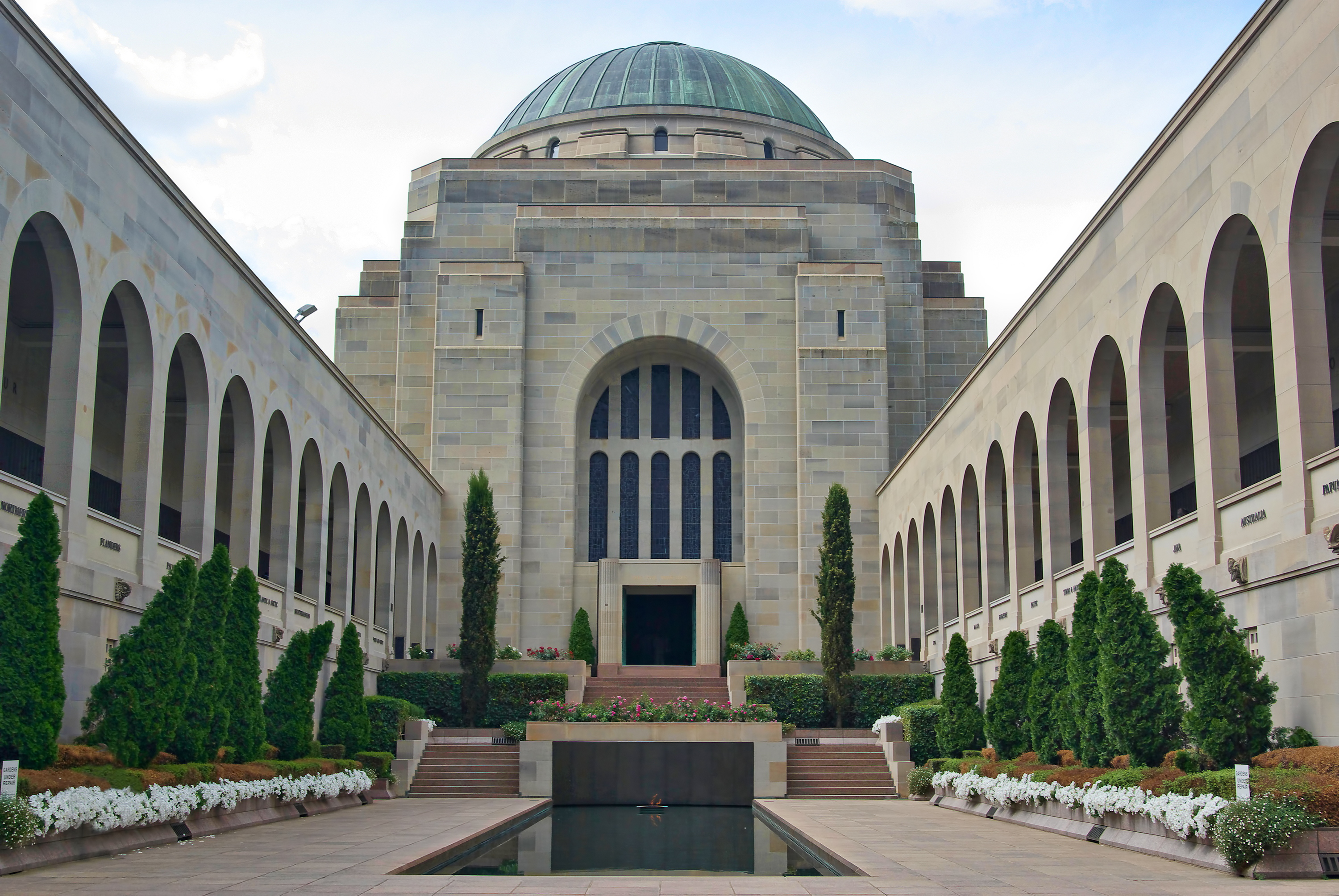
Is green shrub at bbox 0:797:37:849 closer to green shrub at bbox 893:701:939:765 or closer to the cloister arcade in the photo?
the cloister arcade

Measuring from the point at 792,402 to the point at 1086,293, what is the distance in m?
19.0

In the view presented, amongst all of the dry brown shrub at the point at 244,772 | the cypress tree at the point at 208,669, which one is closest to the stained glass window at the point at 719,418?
the dry brown shrub at the point at 244,772

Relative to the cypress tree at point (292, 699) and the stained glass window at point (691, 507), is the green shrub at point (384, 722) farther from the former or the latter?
the stained glass window at point (691, 507)

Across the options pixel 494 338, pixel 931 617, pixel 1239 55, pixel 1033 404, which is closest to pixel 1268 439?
pixel 1033 404

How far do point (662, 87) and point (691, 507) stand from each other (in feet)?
62.4

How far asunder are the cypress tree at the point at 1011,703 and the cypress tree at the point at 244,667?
11427 mm

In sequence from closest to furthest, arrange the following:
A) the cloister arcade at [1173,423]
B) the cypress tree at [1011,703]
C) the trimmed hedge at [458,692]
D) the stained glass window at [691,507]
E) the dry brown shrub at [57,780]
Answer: the dry brown shrub at [57,780], the cloister arcade at [1173,423], the cypress tree at [1011,703], the trimmed hedge at [458,692], the stained glass window at [691,507]

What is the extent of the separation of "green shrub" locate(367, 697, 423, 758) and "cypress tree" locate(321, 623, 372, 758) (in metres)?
1.25

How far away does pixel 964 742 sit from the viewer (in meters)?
23.7

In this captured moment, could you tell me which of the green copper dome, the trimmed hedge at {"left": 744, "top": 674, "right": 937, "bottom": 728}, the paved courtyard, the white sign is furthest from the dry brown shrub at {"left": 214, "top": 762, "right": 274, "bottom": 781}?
the green copper dome

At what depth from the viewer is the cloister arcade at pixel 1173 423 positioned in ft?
45.7

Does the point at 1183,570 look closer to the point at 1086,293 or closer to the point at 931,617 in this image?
the point at 1086,293

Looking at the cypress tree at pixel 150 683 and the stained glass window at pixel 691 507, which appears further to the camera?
the stained glass window at pixel 691 507

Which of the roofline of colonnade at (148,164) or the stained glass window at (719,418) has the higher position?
the stained glass window at (719,418)
